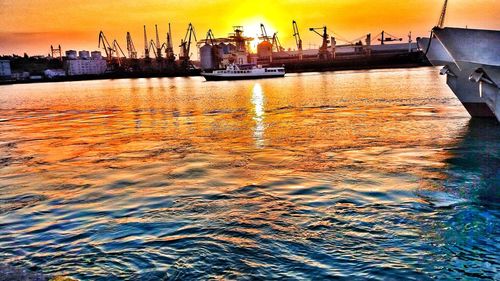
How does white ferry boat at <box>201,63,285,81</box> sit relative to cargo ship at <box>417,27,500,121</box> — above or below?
above

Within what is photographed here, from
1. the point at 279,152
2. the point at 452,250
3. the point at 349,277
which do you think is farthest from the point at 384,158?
the point at 349,277

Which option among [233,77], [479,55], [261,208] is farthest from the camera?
[233,77]

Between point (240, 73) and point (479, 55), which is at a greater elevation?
point (240, 73)

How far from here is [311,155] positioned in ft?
52.7

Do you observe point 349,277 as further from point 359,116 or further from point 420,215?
point 359,116

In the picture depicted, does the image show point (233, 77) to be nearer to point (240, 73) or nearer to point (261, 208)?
point (240, 73)

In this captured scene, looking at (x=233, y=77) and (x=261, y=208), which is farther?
(x=233, y=77)

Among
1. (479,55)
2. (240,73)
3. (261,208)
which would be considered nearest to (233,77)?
(240,73)

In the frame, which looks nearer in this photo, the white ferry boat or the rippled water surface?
the rippled water surface

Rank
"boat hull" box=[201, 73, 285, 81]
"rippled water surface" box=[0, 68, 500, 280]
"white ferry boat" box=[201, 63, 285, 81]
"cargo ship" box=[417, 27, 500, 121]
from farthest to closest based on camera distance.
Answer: "boat hull" box=[201, 73, 285, 81], "white ferry boat" box=[201, 63, 285, 81], "cargo ship" box=[417, 27, 500, 121], "rippled water surface" box=[0, 68, 500, 280]

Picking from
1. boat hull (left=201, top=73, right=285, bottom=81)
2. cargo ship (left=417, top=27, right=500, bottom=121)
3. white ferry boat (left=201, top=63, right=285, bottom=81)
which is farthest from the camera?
boat hull (left=201, top=73, right=285, bottom=81)

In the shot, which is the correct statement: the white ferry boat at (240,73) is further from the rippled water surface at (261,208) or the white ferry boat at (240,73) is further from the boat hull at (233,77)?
the rippled water surface at (261,208)

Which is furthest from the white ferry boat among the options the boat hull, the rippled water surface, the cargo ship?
the cargo ship

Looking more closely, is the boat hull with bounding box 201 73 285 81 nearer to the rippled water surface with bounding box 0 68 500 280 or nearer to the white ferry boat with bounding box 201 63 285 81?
the white ferry boat with bounding box 201 63 285 81
